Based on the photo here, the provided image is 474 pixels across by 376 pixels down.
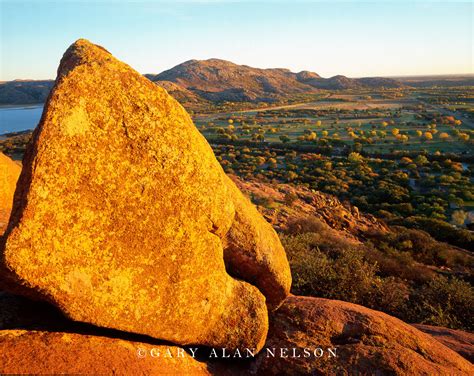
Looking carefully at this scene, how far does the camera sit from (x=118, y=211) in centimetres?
402

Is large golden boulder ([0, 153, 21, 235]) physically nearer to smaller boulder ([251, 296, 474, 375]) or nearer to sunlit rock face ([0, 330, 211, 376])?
sunlit rock face ([0, 330, 211, 376])

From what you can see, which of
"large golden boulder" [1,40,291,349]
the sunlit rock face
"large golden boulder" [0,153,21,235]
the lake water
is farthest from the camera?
the lake water

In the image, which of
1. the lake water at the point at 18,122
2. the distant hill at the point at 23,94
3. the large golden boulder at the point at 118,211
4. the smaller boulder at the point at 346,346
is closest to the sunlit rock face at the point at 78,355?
the large golden boulder at the point at 118,211

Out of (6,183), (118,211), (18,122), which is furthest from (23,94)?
(118,211)

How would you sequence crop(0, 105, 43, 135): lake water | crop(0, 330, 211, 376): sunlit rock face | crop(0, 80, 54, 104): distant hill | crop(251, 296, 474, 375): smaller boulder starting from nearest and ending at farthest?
crop(0, 330, 211, 376): sunlit rock face → crop(251, 296, 474, 375): smaller boulder → crop(0, 105, 43, 135): lake water → crop(0, 80, 54, 104): distant hill

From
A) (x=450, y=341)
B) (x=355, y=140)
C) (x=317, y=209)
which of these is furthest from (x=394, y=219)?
(x=355, y=140)

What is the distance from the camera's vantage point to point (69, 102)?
3.82 meters

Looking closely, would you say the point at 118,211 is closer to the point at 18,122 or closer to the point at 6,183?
the point at 6,183

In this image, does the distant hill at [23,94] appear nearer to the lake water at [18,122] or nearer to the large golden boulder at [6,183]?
the lake water at [18,122]

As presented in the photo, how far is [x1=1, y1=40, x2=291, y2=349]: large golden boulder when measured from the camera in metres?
3.60

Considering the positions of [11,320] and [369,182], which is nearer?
[11,320]

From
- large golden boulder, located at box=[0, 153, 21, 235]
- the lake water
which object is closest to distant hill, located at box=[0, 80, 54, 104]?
the lake water

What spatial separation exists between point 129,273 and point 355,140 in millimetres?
58095

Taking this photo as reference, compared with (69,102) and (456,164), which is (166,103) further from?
(456,164)
